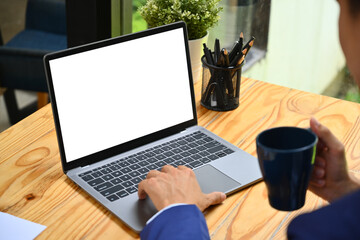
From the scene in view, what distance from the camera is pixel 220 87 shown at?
56.9 inches

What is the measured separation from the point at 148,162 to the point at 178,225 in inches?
12.6

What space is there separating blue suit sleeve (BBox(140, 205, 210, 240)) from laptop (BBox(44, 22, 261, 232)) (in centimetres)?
10

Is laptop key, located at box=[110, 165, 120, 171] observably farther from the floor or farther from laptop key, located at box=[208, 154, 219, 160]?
the floor

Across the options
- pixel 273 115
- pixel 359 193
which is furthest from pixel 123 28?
pixel 359 193

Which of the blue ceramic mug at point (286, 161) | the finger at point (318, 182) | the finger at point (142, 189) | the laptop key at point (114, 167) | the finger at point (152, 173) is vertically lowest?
the laptop key at point (114, 167)

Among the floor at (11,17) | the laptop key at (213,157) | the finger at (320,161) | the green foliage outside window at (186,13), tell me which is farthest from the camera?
the floor at (11,17)

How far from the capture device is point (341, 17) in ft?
2.23

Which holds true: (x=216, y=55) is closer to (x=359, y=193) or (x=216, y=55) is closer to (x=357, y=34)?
(x=357, y=34)

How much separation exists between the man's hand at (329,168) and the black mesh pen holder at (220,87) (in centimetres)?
55

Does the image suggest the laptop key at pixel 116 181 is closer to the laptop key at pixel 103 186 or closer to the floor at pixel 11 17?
the laptop key at pixel 103 186

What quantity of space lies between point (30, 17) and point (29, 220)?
191 cm

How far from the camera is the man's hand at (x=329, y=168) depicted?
2.83 ft

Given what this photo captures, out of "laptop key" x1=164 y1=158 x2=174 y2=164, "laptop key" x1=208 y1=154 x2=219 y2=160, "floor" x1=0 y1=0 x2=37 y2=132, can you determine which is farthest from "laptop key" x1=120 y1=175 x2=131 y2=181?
"floor" x1=0 y1=0 x2=37 y2=132

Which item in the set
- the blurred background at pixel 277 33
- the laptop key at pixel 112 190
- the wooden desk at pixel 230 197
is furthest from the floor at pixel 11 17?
the laptop key at pixel 112 190
